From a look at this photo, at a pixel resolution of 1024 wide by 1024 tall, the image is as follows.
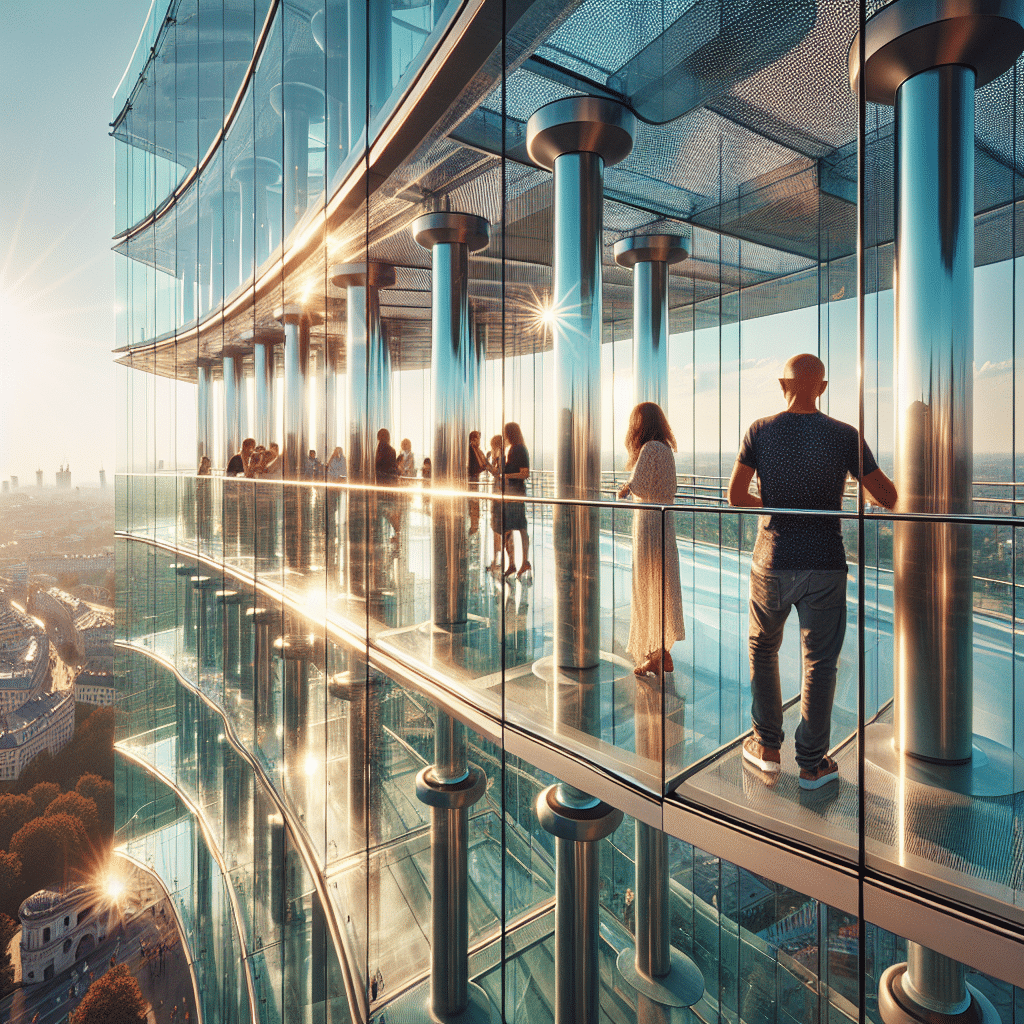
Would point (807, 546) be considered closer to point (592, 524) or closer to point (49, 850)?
point (592, 524)

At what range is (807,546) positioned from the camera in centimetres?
253

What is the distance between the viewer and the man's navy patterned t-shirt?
8.29ft

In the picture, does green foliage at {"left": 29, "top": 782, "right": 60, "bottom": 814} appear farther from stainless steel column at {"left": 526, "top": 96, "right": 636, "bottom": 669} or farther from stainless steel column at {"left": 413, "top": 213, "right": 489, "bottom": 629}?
stainless steel column at {"left": 526, "top": 96, "right": 636, "bottom": 669}

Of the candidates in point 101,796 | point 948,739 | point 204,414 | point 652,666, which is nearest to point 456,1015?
point 652,666

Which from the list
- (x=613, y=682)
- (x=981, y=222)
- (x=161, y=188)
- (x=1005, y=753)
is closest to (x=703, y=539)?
(x=613, y=682)

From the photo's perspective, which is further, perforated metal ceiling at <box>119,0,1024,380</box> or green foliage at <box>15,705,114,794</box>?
green foliage at <box>15,705,114,794</box>

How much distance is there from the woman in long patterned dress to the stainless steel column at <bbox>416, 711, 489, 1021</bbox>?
2.98 m

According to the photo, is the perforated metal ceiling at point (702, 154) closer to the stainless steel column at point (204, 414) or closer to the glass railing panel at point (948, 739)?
the glass railing panel at point (948, 739)

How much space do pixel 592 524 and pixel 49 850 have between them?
2650 cm

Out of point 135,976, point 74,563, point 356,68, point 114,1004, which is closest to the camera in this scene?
point 356,68

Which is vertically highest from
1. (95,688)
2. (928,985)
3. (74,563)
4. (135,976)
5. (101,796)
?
(74,563)

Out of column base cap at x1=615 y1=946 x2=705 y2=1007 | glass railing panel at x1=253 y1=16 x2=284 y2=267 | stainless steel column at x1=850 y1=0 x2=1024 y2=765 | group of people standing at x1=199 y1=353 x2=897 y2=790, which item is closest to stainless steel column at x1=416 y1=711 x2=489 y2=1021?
column base cap at x1=615 y1=946 x2=705 y2=1007

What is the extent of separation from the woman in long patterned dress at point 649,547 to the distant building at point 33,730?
998 inches

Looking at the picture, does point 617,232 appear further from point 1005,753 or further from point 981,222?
point 1005,753
